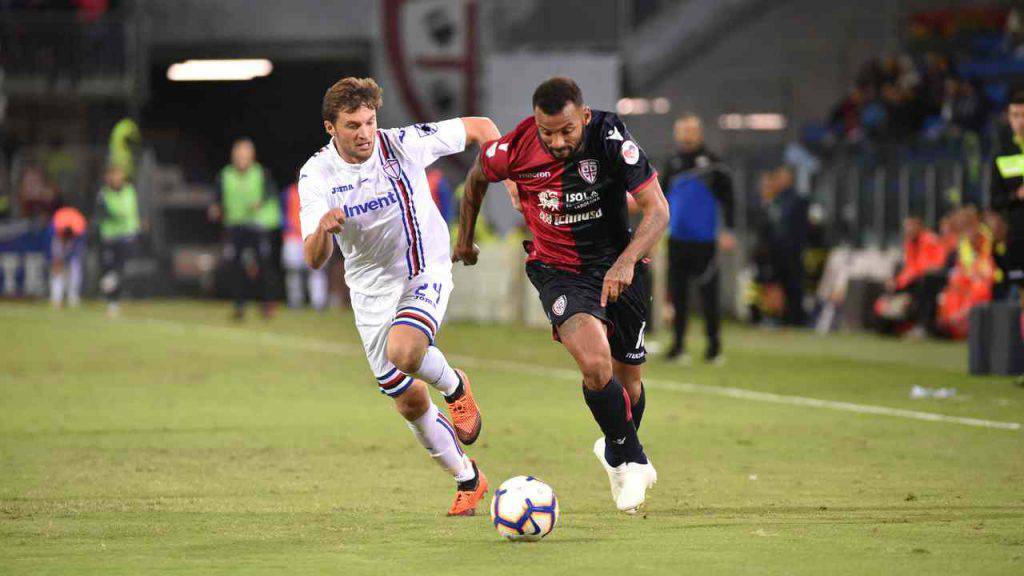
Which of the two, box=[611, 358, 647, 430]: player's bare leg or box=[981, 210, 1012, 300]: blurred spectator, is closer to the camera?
box=[611, 358, 647, 430]: player's bare leg

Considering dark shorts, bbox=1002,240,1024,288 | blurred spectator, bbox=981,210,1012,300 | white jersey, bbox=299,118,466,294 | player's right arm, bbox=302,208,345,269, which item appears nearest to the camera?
player's right arm, bbox=302,208,345,269

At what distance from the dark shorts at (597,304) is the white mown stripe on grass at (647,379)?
3916mm

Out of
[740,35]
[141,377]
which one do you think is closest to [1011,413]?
[141,377]

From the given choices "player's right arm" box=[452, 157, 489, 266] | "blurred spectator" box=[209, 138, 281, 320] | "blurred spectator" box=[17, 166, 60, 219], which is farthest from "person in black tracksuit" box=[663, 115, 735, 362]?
"blurred spectator" box=[17, 166, 60, 219]

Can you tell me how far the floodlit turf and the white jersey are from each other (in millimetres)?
1138

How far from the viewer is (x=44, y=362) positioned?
1689cm

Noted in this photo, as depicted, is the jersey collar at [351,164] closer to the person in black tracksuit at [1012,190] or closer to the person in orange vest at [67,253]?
the person in black tracksuit at [1012,190]

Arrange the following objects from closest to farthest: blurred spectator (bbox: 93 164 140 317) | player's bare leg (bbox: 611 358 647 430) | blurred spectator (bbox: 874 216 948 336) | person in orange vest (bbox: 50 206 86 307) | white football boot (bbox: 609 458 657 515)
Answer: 1. white football boot (bbox: 609 458 657 515)
2. player's bare leg (bbox: 611 358 647 430)
3. blurred spectator (bbox: 874 216 948 336)
4. blurred spectator (bbox: 93 164 140 317)
5. person in orange vest (bbox: 50 206 86 307)

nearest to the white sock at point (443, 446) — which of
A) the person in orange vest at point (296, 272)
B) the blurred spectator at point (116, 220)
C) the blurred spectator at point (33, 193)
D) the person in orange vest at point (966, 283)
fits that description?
the person in orange vest at point (966, 283)

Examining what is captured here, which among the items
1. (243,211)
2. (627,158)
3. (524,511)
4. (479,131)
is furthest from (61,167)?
(524,511)

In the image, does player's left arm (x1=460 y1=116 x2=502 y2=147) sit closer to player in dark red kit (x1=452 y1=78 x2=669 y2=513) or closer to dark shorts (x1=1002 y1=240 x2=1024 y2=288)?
player in dark red kit (x1=452 y1=78 x2=669 y2=513)

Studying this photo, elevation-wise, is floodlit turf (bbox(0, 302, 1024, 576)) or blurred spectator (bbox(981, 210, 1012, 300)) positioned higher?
blurred spectator (bbox(981, 210, 1012, 300))

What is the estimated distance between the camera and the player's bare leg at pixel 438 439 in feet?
25.5

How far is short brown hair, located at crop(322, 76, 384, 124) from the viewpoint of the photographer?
300 inches
